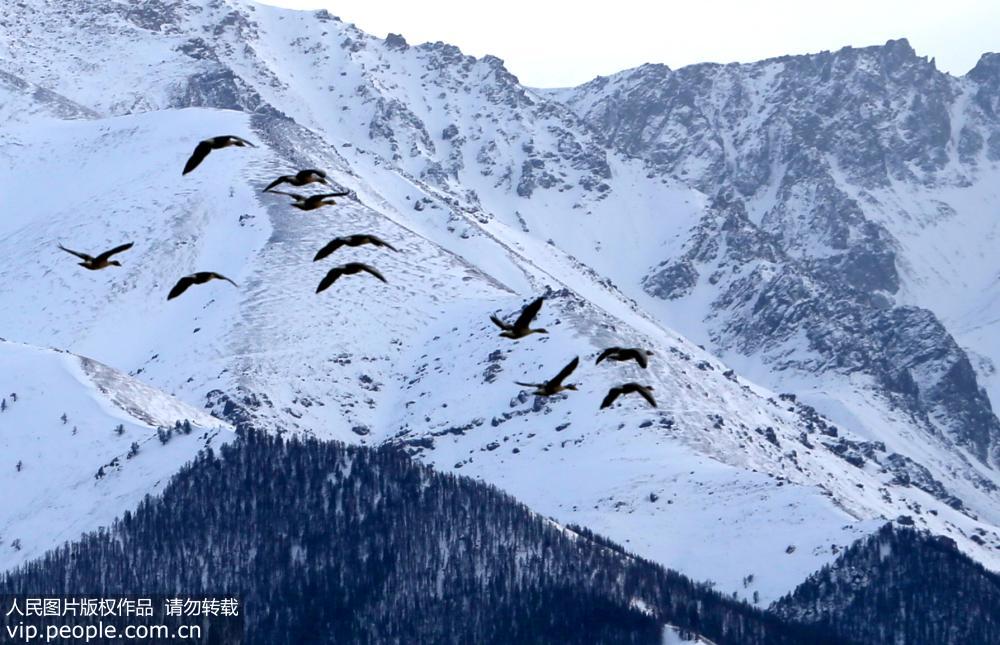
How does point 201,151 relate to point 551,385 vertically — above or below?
above

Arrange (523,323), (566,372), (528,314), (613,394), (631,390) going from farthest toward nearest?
(613,394), (631,390), (566,372), (528,314), (523,323)

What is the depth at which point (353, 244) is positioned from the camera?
58781 millimetres

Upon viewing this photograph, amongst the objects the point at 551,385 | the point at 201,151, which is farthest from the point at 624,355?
the point at 201,151

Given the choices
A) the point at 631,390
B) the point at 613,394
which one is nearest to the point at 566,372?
the point at 631,390

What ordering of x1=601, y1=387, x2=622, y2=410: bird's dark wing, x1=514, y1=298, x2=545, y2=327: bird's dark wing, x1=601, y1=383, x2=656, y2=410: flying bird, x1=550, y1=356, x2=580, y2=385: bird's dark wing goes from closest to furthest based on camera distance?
x1=514, y1=298, x2=545, y2=327: bird's dark wing, x1=550, y1=356, x2=580, y2=385: bird's dark wing, x1=601, y1=383, x2=656, y2=410: flying bird, x1=601, y1=387, x2=622, y2=410: bird's dark wing

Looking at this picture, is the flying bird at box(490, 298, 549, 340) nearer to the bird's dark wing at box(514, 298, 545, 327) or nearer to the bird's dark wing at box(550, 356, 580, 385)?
the bird's dark wing at box(514, 298, 545, 327)

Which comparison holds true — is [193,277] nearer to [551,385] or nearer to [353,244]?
[353,244]

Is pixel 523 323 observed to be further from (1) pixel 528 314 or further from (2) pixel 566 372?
(2) pixel 566 372

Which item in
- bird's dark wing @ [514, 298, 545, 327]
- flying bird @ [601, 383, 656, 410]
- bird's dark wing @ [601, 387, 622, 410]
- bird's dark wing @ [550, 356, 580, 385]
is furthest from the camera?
bird's dark wing @ [601, 387, 622, 410]

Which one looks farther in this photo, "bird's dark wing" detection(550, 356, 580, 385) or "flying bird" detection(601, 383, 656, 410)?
"flying bird" detection(601, 383, 656, 410)

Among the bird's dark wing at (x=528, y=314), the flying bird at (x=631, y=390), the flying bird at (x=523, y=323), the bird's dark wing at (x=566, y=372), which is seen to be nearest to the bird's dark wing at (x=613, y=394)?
the flying bird at (x=631, y=390)

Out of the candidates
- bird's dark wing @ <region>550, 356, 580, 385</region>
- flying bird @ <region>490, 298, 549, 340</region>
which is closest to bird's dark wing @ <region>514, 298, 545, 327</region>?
flying bird @ <region>490, 298, 549, 340</region>

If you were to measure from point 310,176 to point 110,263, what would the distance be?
6.38 metres

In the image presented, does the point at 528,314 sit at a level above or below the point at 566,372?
above
